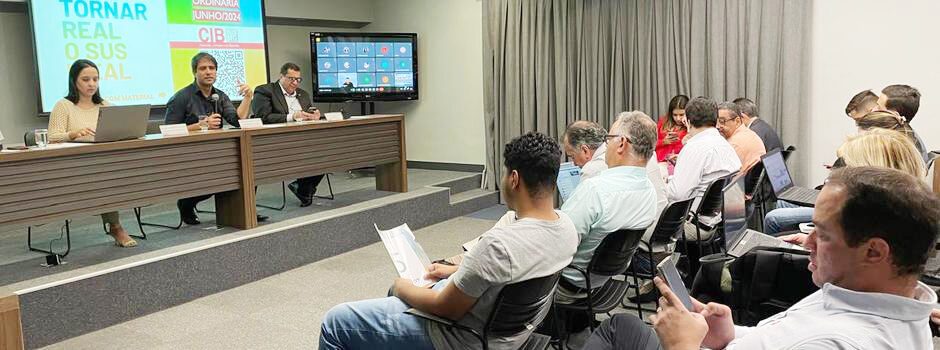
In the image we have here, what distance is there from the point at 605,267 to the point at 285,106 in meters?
Answer: 3.61

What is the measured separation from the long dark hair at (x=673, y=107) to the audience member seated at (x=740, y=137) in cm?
64

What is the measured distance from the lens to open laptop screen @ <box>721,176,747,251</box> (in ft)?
9.03

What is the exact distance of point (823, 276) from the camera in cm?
130

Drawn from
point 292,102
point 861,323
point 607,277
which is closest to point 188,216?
point 292,102

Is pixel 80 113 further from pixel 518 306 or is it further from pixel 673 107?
pixel 673 107

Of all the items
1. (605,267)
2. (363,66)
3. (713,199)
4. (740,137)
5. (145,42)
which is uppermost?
(145,42)

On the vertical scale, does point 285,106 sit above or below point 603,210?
above

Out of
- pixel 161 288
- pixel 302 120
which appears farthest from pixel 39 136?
pixel 302 120

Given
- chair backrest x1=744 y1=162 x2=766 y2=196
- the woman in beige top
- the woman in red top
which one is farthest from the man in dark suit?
chair backrest x1=744 y1=162 x2=766 y2=196

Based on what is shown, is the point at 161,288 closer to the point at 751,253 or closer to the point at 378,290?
the point at 378,290

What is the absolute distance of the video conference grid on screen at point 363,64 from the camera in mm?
6953

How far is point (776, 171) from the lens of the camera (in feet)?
13.0

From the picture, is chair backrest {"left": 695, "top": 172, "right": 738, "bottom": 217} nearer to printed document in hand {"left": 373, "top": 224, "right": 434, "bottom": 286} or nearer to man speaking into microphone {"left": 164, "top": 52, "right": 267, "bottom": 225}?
printed document in hand {"left": 373, "top": 224, "right": 434, "bottom": 286}

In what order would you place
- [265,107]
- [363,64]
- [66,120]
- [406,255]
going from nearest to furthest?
1. [406,255]
2. [66,120]
3. [265,107]
4. [363,64]
